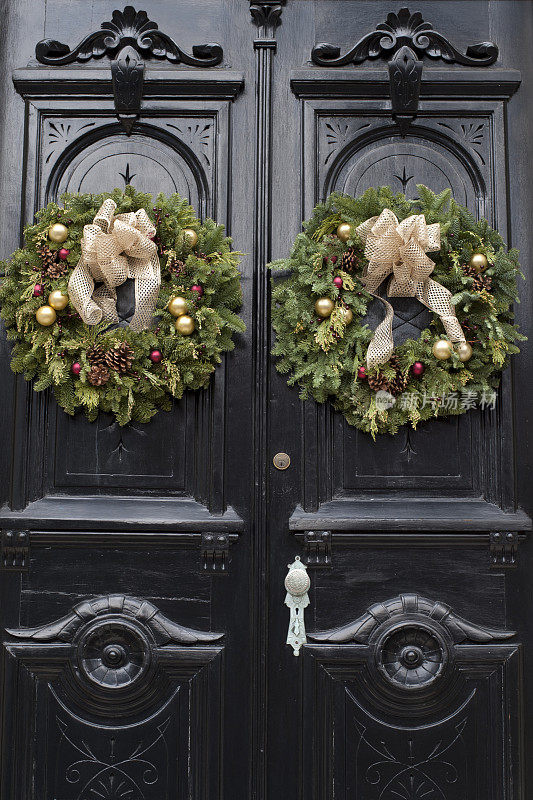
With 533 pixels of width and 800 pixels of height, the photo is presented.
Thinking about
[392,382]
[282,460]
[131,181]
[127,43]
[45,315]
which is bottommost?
[282,460]

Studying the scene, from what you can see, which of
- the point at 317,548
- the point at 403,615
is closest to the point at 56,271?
the point at 317,548

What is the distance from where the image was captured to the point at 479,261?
208 centimetres

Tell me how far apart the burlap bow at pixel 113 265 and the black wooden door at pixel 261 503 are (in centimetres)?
27

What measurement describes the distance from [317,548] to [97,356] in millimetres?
967

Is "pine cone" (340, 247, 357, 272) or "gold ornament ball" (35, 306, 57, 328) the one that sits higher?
"pine cone" (340, 247, 357, 272)

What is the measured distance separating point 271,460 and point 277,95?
1.31 m

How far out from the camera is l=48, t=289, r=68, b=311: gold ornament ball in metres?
2.01

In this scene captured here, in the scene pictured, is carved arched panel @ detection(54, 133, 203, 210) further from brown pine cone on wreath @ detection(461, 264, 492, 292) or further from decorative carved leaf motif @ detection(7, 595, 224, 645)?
decorative carved leaf motif @ detection(7, 595, 224, 645)

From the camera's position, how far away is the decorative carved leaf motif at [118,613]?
2.09m

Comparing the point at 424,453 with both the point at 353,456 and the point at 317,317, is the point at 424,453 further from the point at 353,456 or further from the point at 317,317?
the point at 317,317

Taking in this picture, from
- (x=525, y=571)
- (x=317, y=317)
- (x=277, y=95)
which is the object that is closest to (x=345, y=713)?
(x=525, y=571)

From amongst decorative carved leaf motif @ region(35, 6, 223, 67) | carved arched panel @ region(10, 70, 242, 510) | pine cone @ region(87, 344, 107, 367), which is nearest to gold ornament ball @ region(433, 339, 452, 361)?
carved arched panel @ region(10, 70, 242, 510)

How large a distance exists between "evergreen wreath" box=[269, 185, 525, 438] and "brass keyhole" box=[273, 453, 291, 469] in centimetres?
22

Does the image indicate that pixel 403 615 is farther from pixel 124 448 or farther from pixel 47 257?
pixel 47 257
